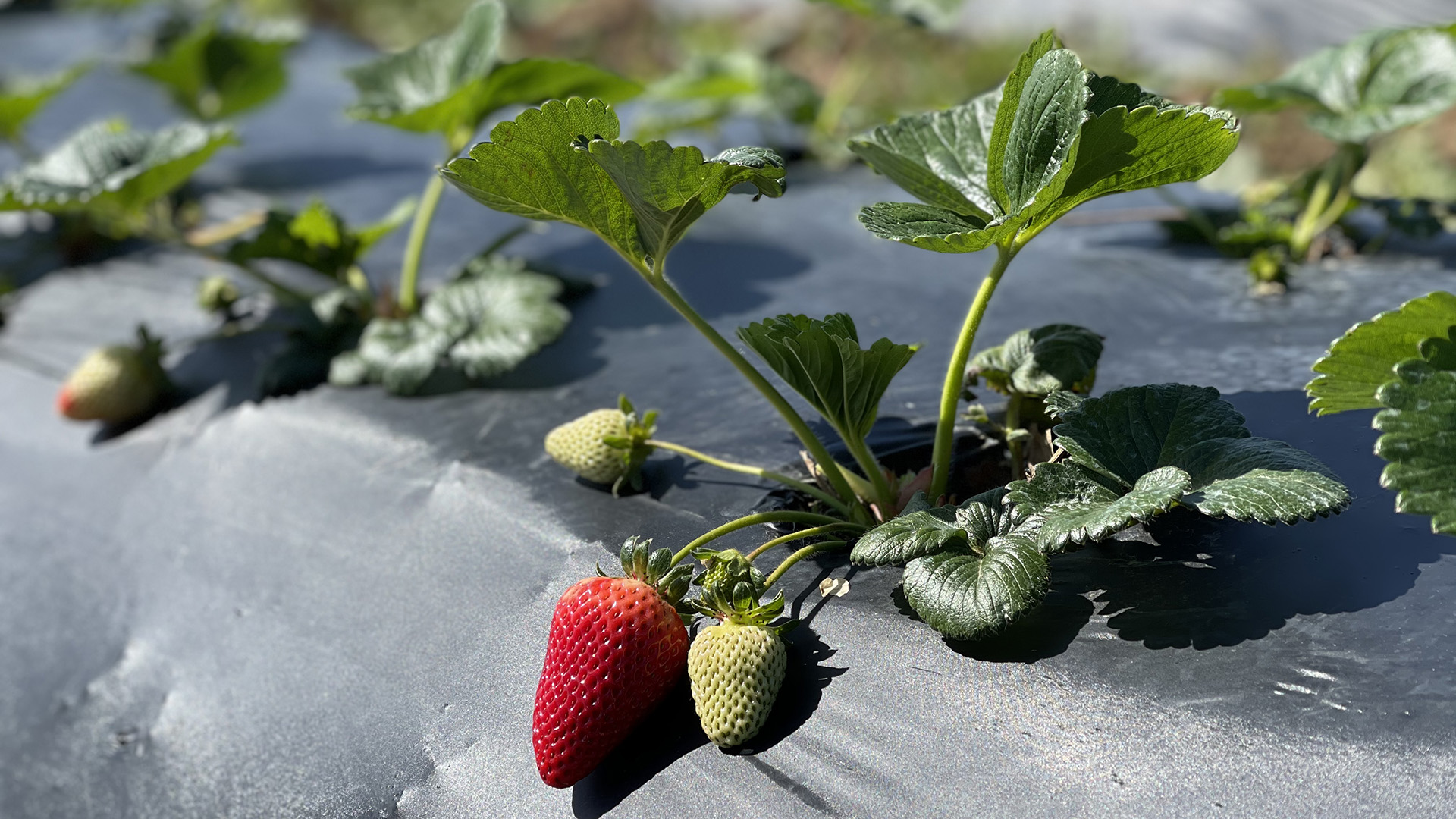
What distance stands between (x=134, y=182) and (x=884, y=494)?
1.22 m

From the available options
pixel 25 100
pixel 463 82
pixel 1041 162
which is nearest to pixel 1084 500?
pixel 1041 162

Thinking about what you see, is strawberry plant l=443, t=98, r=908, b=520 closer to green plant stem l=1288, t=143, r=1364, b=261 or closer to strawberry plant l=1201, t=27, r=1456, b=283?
strawberry plant l=1201, t=27, r=1456, b=283

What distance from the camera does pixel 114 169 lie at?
1664 millimetres

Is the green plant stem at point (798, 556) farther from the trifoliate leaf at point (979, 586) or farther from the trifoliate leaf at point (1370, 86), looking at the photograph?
the trifoliate leaf at point (1370, 86)

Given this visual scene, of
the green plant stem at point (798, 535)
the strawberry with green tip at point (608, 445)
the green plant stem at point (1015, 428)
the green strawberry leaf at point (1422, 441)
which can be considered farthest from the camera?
the strawberry with green tip at point (608, 445)

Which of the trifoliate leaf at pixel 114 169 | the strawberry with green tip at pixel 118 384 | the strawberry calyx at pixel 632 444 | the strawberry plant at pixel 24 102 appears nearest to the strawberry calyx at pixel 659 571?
the strawberry calyx at pixel 632 444

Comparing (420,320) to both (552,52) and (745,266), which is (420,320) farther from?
(552,52)

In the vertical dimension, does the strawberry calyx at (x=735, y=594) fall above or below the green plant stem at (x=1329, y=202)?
below

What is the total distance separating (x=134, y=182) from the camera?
159cm

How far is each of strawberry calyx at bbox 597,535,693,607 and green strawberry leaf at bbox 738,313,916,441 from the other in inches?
7.4

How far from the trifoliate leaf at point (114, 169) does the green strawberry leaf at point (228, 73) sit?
0.84m

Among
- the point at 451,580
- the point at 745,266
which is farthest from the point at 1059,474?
the point at 745,266

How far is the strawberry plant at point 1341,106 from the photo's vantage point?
1524mm

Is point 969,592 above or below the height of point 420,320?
above
